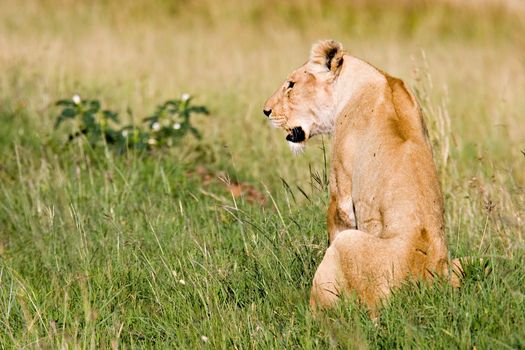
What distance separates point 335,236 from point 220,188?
294cm

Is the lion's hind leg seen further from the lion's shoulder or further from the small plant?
the small plant

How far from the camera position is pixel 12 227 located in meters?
7.10

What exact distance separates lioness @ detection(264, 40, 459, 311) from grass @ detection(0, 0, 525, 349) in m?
0.15

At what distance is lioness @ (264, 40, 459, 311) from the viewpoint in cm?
464

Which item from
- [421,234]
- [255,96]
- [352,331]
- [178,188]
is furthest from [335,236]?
[255,96]

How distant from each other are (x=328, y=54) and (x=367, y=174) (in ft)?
3.22

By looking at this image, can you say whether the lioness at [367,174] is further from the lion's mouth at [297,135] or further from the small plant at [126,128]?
the small plant at [126,128]

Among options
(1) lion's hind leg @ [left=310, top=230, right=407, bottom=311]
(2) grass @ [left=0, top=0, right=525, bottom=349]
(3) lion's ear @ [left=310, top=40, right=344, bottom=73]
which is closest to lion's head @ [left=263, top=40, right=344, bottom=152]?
(3) lion's ear @ [left=310, top=40, right=344, bottom=73]

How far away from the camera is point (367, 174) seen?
16.7ft

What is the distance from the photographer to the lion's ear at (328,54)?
5688 millimetres

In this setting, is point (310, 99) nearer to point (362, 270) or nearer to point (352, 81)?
point (352, 81)

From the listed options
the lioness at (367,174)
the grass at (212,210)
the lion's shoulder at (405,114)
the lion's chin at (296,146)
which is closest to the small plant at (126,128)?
the grass at (212,210)

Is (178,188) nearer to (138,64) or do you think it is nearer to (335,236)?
(335,236)

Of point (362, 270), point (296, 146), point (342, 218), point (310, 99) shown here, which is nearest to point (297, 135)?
point (296, 146)
